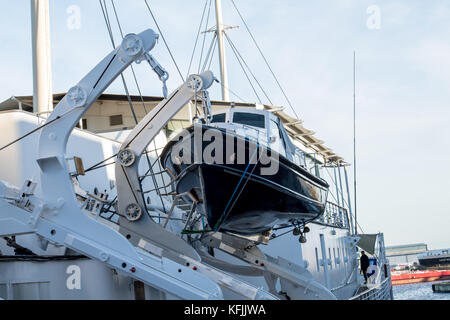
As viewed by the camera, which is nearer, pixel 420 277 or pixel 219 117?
pixel 219 117

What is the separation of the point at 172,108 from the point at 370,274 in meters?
12.4

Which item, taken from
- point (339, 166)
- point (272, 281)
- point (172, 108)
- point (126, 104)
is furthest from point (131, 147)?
point (339, 166)

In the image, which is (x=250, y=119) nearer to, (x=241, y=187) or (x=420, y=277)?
(x=241, y=187)

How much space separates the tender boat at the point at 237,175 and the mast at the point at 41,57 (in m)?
3.64

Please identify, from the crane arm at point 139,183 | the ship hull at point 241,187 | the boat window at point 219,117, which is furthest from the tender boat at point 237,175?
the crane arm at point 139,183

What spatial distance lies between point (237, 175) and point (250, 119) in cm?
201

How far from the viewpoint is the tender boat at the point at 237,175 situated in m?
8.23

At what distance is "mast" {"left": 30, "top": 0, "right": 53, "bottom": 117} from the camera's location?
1152cm

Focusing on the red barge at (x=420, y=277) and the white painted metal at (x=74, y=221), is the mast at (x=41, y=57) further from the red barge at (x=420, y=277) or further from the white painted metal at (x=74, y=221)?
the red barge at (x=420, y=277)

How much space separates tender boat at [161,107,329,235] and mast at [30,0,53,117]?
3.64 metres

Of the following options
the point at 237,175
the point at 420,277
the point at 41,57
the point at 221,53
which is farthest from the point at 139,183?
the point at 420,277

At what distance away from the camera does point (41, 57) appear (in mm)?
11711

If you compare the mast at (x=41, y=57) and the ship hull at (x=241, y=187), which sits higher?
the mast at (x=41, y=57)

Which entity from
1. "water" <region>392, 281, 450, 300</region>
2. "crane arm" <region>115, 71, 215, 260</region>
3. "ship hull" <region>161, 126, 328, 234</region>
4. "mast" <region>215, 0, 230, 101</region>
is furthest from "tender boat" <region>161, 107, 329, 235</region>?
"water" <region>392, 281, 450, 300</region>
